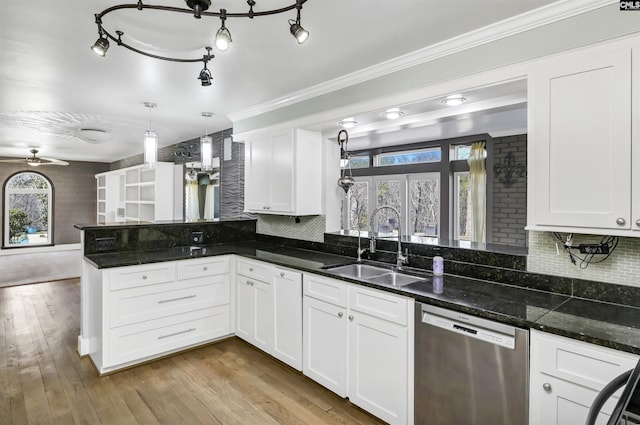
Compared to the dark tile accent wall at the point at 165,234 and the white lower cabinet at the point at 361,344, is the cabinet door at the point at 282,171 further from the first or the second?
the white lower cabinet at the point at 361,344

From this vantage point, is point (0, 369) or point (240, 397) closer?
point (240, 397)

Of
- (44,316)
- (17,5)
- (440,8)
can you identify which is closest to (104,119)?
(44,316)

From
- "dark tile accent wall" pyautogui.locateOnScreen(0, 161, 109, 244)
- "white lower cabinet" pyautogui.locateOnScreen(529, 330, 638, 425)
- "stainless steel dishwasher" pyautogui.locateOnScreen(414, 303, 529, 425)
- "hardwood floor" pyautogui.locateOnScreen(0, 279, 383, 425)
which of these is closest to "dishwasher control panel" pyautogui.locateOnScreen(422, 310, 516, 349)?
"stainless steel dishwasher" pyautogui.locateOnScreen(414, 303, 529, 425)

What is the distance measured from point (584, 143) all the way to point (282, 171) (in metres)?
2.52

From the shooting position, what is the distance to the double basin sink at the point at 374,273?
8.93 ft

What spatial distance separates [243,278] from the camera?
3.52m

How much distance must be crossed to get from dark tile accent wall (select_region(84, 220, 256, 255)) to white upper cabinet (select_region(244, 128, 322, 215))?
23.1 inches

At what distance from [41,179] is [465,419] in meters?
11.5

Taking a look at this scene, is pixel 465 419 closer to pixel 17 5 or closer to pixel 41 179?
pixel 17 5

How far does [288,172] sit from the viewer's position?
11.7ft

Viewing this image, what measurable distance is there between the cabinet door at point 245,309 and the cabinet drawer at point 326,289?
0.85 meters

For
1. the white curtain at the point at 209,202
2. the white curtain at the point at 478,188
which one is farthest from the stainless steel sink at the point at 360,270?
the white curtain at the point at 209,202

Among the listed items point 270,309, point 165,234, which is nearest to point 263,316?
point 270,309

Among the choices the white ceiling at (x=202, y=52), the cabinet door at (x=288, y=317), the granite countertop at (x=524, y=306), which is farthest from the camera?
the cabinet door at (x=288, y=317)
